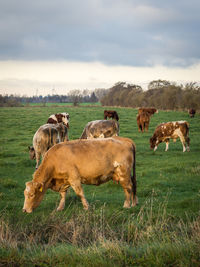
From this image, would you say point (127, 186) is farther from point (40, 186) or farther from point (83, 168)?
point (40, 186)

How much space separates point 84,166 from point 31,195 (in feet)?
4.69

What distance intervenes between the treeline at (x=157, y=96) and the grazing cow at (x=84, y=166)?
145 ft

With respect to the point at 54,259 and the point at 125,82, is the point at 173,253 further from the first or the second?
the point at 125,82

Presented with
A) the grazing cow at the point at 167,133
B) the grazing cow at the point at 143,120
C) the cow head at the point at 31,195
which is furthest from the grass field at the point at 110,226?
the grazing cow at the point at 143,120

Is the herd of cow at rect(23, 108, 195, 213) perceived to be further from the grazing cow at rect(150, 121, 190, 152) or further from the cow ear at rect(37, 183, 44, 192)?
the grazing cow at rect(150, 121, 190, 152)

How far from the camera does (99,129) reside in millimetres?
16500

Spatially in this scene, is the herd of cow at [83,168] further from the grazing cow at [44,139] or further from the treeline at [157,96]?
the treeline at [157,96]

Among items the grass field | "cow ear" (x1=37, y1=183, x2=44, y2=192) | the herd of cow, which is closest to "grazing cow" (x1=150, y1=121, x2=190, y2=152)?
the grass field

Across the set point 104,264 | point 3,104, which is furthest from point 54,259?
point 3,104

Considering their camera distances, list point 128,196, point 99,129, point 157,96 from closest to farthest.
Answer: point 128,196
point 99,129
point 157,96

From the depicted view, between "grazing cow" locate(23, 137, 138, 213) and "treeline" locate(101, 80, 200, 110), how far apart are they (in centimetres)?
4411

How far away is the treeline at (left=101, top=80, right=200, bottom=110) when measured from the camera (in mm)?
52188

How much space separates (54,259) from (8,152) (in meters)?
12.9

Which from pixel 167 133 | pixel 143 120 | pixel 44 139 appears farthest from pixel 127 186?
pixel 143 120
